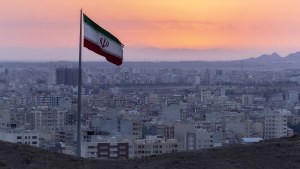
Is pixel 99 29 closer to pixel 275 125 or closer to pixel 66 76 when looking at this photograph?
pixel 275 125

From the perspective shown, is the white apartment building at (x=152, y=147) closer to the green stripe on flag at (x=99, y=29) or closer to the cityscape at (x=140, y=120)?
the cityscape at (x=140, y=120)

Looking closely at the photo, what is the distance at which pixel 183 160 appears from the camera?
1092cm

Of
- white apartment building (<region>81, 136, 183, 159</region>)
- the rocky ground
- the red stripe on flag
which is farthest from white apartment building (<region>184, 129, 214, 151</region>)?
the rocky ground

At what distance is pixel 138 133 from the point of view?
45.5m

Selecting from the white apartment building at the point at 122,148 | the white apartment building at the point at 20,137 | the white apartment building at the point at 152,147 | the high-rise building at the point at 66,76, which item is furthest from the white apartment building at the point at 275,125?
the high-rise building at the point at 66,76

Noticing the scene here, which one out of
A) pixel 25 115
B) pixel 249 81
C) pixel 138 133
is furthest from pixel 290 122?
pixel 249 81

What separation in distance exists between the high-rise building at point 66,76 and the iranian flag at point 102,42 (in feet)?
347

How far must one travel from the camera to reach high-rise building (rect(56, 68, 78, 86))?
118925 millimetres

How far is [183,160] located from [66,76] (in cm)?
11272

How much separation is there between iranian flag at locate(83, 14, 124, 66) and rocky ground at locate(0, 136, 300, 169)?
1535mm

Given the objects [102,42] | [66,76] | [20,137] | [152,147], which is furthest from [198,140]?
[66,76]

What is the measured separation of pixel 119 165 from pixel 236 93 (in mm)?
91497

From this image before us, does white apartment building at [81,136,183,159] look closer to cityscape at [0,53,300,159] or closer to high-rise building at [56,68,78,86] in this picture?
cityscape at [0,53,300,159]

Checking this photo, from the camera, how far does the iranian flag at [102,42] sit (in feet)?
37.8
